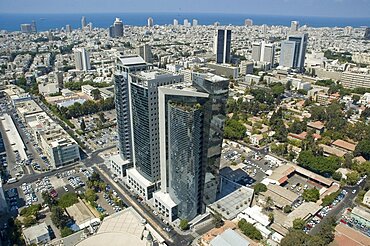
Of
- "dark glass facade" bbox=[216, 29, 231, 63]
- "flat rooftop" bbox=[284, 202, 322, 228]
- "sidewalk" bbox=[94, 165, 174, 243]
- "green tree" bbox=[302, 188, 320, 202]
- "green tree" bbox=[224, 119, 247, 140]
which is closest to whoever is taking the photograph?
"sidewalk" bbox=[94, 165, 174, 243]

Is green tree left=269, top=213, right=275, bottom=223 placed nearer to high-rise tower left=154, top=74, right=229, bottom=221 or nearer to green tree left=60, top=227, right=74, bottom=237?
high-rise tower left=154, top=74, right=229, bottom=221

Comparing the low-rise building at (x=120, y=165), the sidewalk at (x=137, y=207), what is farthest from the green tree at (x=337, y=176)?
the low-rise building at (x=120, y=165)

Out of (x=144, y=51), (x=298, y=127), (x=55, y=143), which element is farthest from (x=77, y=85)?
(x=298, y=127)

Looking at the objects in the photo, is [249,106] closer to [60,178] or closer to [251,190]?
[251,190]

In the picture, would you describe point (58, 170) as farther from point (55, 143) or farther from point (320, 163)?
point (320, 163)

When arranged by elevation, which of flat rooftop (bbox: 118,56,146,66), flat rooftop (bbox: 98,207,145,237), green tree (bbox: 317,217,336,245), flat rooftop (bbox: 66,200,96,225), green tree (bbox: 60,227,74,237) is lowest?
flat rooftop (bbox: 66,200,96,225)

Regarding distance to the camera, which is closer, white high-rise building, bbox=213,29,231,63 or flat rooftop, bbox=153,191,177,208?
flat rooftop, bbox=153,191,177,208

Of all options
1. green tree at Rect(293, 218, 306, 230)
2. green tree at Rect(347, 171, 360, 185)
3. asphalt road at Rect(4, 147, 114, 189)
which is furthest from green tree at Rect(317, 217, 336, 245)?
asphalt road at Rect(4, 147, 114, 189)

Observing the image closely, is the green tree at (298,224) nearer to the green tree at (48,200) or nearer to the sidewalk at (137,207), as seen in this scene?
the sidewalk at (137,207)
